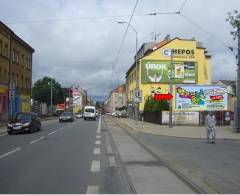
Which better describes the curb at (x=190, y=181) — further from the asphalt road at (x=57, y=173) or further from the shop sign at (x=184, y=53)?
the shop sign at (x=184, y=53)

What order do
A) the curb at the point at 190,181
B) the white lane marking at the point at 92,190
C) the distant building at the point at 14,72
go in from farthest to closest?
the distant building at the point at 14,72 → the curb at the point at 190,181 → the white lane marking at the point at 92,190

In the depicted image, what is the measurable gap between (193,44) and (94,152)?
2509 inches

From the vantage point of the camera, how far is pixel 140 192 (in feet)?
30.4

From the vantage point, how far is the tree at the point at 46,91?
116 m

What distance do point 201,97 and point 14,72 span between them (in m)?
22.8

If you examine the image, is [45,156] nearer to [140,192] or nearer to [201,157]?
[201,157]

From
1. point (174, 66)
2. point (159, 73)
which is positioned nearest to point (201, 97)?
point (159, 73)

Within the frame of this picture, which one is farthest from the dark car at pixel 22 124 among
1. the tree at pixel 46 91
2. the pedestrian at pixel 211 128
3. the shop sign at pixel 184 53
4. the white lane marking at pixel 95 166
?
the tree at pixel 46 91

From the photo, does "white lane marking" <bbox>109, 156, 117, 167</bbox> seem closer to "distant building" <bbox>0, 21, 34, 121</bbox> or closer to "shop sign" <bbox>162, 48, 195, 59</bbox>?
"distant building" <bbox>0, 21, 34, 121</bbox>

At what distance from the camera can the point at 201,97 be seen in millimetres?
53750

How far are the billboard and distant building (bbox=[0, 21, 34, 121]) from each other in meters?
18.4

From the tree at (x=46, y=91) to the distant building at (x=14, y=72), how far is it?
149 ft

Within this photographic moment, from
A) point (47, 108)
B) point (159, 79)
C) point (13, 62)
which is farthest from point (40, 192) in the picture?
point (47, 108)

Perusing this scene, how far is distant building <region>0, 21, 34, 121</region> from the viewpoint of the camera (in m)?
53.4
